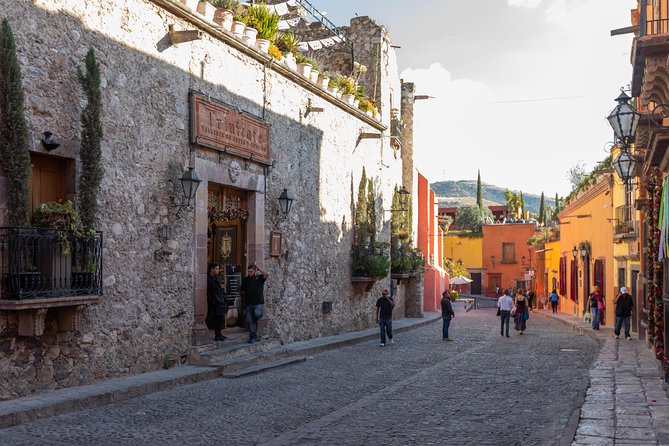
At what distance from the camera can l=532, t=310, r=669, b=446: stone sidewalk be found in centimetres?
704

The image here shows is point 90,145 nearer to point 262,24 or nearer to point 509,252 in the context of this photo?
point 262,24

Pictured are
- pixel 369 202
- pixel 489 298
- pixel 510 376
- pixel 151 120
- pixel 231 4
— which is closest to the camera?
pixel 151 120

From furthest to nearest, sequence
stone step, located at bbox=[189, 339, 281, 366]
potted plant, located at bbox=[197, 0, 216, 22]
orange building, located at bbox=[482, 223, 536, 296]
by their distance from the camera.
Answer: orange building, located at bbox=[482, 223, 536, 296], potted plant, located at bbox=[197, 0, 216, 22], stone step, located at bbox=[189, 339, 281, 366]

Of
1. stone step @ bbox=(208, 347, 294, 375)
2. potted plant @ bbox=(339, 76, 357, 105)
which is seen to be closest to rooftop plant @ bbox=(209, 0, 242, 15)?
potted plant @ bbox=(339, 76, 357, 105)

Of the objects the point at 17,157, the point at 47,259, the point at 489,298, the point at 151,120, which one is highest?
the point at 151,120

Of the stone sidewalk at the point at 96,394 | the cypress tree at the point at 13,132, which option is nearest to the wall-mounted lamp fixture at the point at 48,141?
the cypress tree at the point at 13,132

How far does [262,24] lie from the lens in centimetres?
1480

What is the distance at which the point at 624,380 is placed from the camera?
1109 cm

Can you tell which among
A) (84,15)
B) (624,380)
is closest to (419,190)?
(624,380)

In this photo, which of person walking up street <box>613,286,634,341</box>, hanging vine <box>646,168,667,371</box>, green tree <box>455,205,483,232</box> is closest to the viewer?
hanging vine <box>646,168,667,371</box>

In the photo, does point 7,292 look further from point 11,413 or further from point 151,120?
point 151,120

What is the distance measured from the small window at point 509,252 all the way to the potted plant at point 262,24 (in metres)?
48.7

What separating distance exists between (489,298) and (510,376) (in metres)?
49.6

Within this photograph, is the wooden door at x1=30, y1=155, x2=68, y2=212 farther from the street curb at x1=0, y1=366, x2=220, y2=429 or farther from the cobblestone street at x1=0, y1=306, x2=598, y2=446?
the cobblestone street at x1=0, y1=306, x2=598, y2=446
